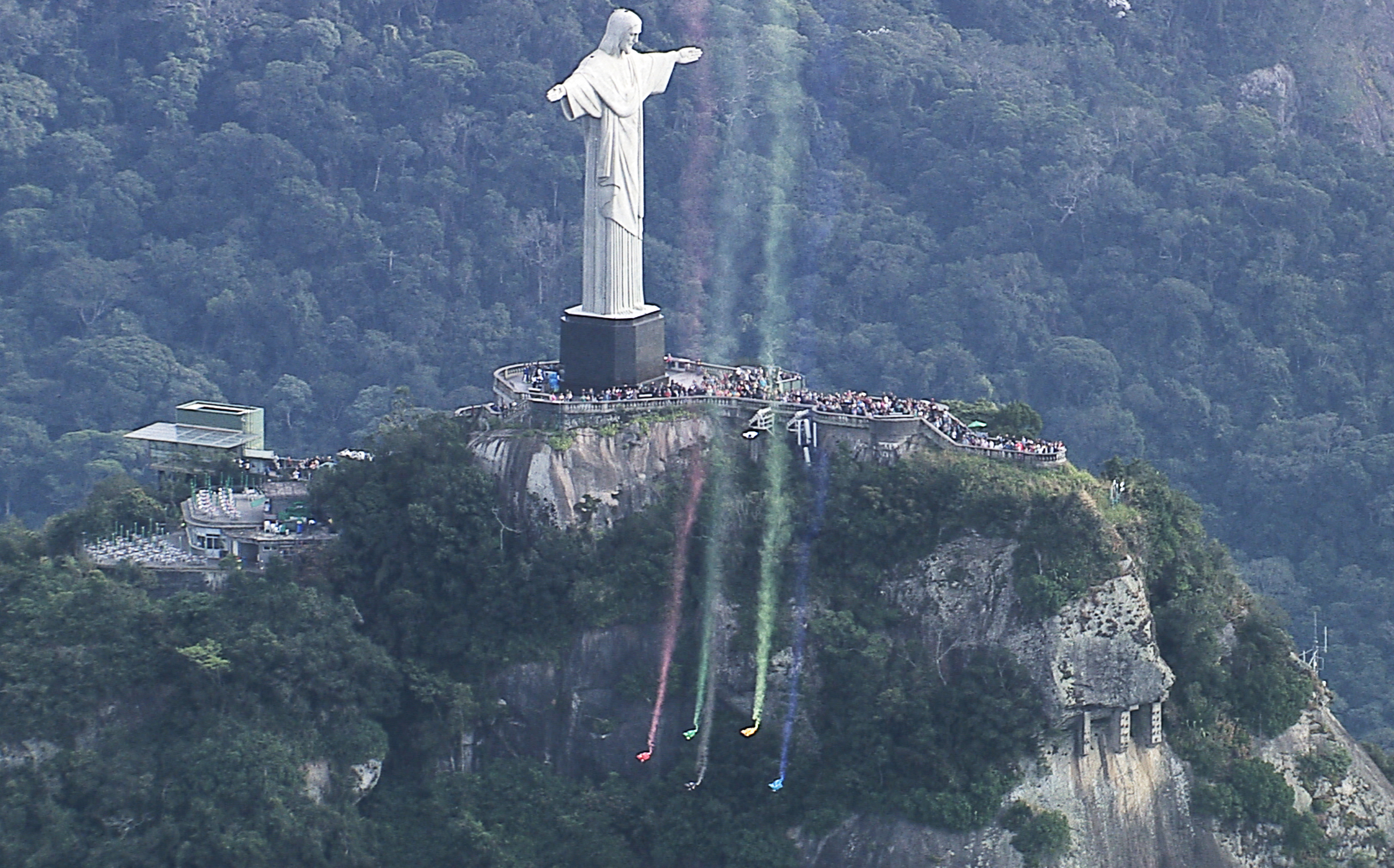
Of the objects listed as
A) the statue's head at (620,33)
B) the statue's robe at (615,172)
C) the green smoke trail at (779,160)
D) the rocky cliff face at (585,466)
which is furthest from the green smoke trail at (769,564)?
the green smoke trail at (779,160)

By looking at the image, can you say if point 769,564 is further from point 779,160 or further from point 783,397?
point 779,160

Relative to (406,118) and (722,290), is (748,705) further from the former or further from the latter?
(406,118)

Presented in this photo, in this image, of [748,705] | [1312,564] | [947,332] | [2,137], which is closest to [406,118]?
[2,137]

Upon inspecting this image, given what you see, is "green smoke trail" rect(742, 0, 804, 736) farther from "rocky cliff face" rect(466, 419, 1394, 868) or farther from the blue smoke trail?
"rocky cliff face" rect(466, 419, 1394, 868)

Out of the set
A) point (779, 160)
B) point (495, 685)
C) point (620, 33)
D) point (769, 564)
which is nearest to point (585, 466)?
point (769, 564)

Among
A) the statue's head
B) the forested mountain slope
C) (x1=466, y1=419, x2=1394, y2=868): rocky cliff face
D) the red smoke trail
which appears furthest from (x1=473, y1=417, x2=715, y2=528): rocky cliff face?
the forested mountain slope
